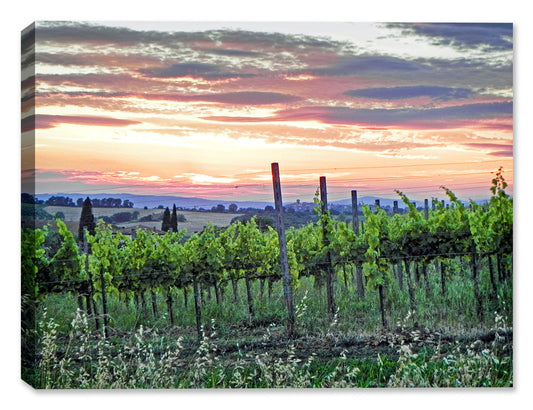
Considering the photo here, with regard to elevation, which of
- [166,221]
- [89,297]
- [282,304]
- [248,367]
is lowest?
[248,367]

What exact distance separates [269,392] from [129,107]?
107 inches

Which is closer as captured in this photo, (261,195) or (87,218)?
(87,218)

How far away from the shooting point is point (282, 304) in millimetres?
6102

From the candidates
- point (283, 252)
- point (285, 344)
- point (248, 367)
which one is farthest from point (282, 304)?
point (248, 367)

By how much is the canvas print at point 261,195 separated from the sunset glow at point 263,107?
1cm

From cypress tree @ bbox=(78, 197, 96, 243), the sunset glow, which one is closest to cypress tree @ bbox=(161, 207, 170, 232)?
the sunset glow

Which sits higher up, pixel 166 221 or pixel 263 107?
pixel 263 107

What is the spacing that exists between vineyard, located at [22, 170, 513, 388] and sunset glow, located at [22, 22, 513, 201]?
0.38 meters

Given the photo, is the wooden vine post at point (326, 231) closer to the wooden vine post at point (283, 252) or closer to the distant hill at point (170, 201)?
the wooden vine post at point (283, 252)

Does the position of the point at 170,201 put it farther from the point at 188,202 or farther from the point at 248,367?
the point at 248,367

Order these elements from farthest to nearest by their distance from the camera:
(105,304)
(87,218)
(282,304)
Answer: (282,304) < (105,304) < (87,218)

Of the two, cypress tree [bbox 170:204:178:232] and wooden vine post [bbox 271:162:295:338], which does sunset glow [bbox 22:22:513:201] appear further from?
cypress tree [bbox 170:204:178:232]

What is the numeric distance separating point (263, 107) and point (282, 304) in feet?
5.85

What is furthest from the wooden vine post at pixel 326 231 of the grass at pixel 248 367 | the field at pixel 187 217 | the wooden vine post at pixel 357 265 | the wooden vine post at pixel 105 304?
the wooden vine post at pixel 105 304
